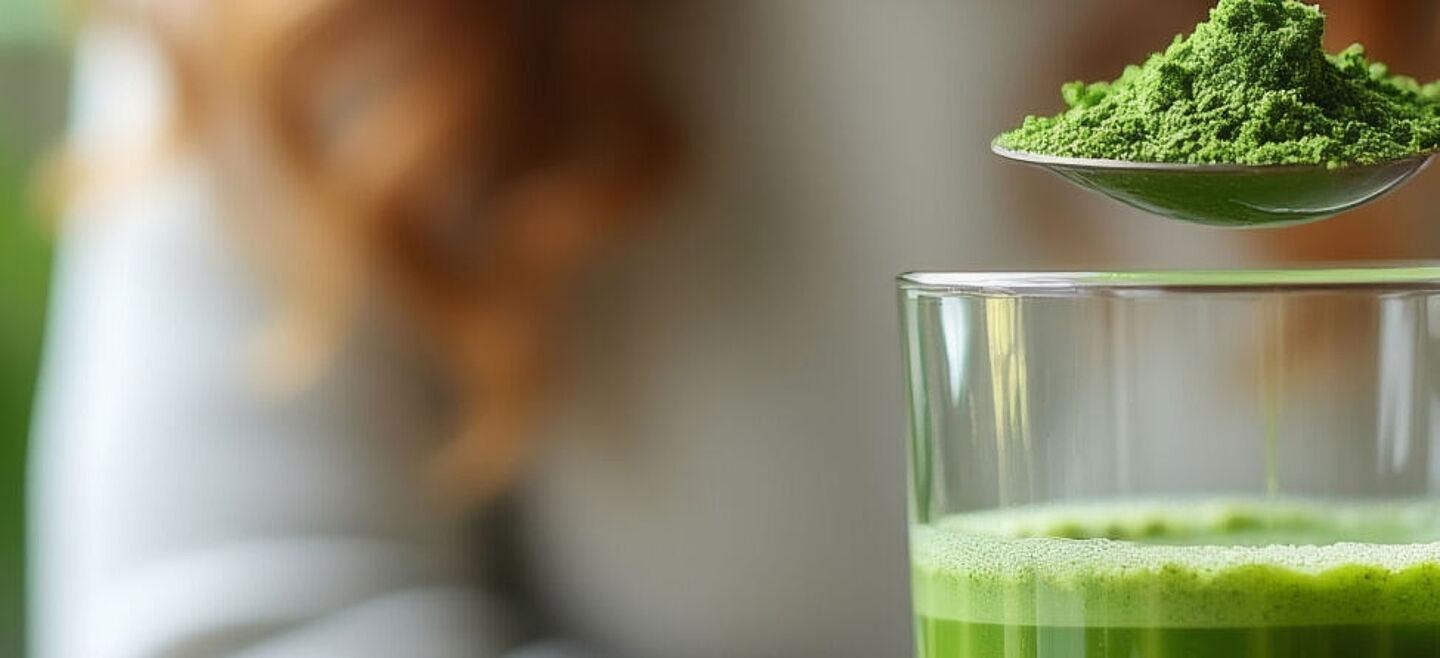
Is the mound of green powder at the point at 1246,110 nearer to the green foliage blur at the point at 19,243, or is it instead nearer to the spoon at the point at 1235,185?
the spoon at the point at 1235,185

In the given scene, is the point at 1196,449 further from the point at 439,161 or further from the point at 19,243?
the point at 19,243

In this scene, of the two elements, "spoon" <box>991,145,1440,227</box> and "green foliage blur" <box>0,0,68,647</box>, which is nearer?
"spoon" <box>991,145,1440,227</box>

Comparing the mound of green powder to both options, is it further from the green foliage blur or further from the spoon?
the green foliage blur

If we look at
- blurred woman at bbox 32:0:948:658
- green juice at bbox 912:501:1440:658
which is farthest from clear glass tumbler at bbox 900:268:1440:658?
blurred woman at bbox 32:0:948:658

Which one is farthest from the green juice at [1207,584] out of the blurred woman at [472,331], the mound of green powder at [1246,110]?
the blurred woman at [472,331]

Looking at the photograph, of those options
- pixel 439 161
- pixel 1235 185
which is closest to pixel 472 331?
pixel 439 161

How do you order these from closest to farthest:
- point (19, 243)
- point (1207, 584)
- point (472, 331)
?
point (1207, 584) < point (472, 331) < point (19, 243)
